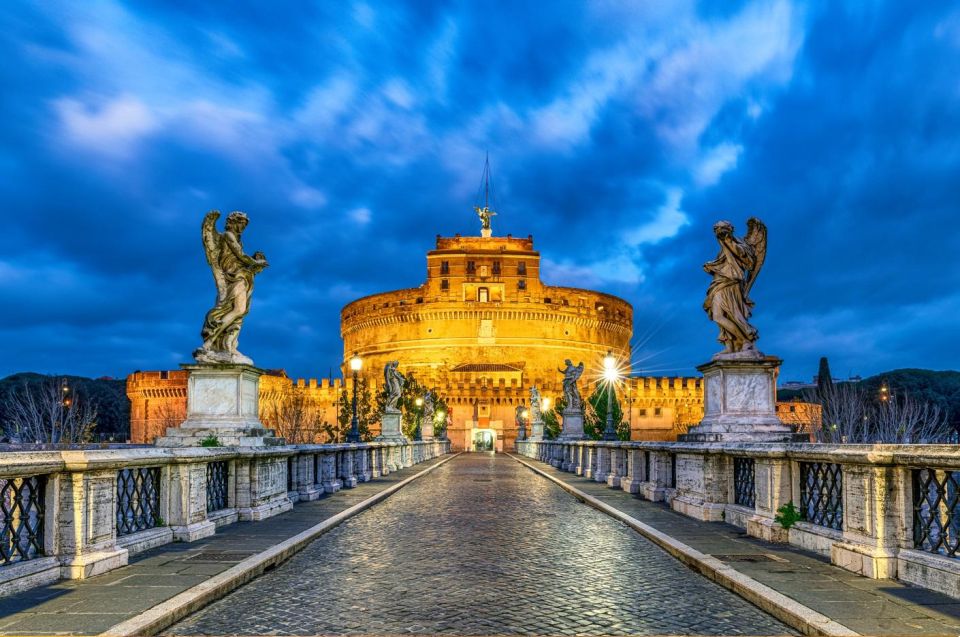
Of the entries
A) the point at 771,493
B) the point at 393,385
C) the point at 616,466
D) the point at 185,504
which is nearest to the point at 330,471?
the point at 616,466

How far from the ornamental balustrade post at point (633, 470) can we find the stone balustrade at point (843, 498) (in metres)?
3.00

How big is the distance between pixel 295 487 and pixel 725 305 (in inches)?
296

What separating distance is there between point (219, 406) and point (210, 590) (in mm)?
6034

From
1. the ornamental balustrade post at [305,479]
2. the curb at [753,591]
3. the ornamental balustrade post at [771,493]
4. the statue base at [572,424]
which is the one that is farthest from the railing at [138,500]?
the statue base at [572,424]

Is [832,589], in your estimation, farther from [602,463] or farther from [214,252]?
[602,463]

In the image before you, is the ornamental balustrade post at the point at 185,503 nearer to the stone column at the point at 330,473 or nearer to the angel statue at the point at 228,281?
the angel statue at the point at 228,281

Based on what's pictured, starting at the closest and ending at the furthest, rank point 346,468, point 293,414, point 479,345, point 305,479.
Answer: point 305,479, point 346,468, point 293,414, point 479,345

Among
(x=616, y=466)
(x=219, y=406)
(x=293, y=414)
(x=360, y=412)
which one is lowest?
(x=293, y=414)

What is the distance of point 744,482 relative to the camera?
1088 centimetres

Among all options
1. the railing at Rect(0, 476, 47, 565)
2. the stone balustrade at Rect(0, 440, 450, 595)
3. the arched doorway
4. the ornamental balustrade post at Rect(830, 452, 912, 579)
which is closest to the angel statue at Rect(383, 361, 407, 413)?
the stone balustrade at Rect(0, 440, 450, 595)

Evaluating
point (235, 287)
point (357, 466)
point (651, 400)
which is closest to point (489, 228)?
point (651, 400)

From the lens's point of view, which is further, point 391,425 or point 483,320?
point 483,320

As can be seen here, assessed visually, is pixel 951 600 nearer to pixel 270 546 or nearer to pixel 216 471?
pixel 270 546

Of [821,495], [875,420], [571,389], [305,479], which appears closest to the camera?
[821,495]
